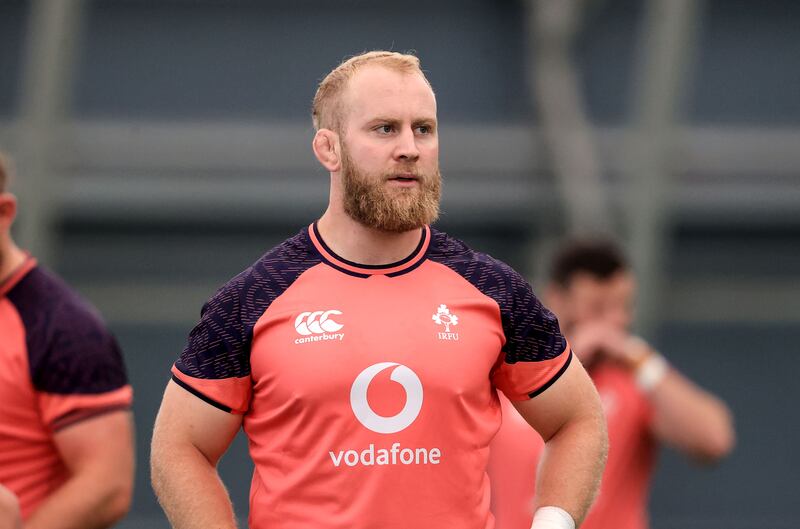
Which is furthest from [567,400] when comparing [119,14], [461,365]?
[119,14]

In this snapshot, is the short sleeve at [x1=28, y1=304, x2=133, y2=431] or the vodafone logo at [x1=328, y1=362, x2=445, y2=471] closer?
the vodafone logo at [x1=328, y1=362, x2=445, y2=471]

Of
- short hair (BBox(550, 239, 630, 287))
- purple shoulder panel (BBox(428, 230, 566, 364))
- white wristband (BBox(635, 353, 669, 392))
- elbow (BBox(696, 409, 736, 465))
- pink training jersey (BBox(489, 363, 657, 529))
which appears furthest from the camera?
elbow (BBox(696, 409, 736, 465))

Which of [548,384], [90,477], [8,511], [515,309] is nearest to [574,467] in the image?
[548,384]

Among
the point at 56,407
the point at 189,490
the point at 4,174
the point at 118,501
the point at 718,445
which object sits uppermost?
the point at 4,174

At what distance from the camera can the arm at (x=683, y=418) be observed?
13.9 feet

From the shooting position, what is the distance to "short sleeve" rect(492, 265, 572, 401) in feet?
8.29

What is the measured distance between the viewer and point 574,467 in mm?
2568

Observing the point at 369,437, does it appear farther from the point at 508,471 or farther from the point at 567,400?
the point at 508,471

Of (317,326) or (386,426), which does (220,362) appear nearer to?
(317,326)

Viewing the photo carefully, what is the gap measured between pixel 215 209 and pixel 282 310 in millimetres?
5130

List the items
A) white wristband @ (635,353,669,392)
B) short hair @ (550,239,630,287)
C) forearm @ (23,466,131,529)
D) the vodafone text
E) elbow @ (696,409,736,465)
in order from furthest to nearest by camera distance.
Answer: elbow @ (696,409,736,465)
white wristband @ (635,353,669,392)
short hair @ (550,239,630,287)
forearm @ (23,466,131,529)
the vodafone text

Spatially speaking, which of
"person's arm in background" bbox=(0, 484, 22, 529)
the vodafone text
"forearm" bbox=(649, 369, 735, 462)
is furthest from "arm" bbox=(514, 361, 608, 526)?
"forearm" bbox=(649, 369, 735, 462)

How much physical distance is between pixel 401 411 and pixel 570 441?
350mm

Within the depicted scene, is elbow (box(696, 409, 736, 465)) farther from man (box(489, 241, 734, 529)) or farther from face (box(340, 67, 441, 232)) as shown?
face (box(340, 67, 441, 232))
